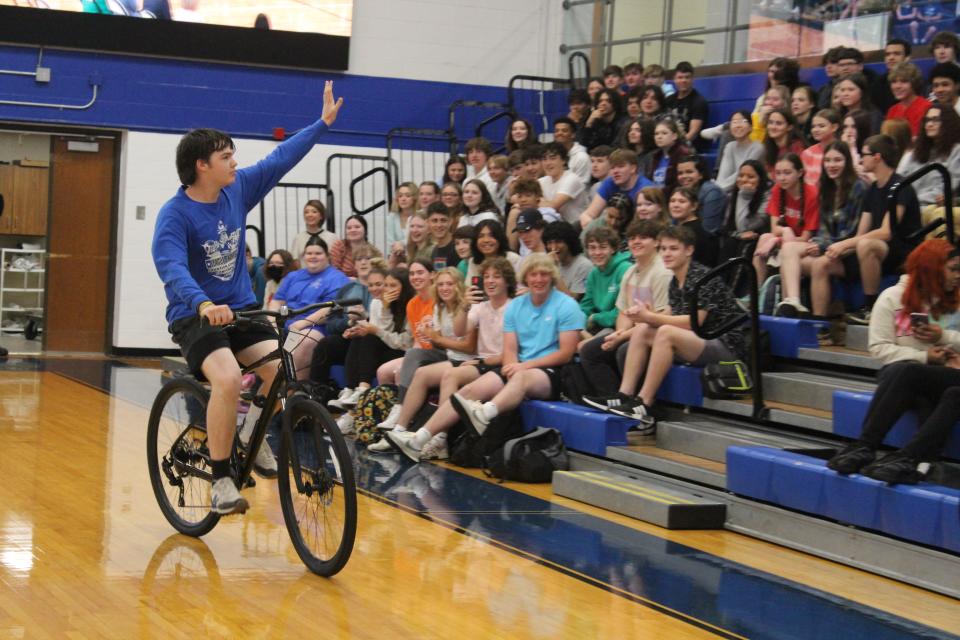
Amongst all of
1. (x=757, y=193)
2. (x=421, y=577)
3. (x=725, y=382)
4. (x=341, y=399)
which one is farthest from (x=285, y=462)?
(x=757, y=193)

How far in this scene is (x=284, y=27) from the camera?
548 inches

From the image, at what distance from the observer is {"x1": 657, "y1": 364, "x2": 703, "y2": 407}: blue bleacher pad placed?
292 inches

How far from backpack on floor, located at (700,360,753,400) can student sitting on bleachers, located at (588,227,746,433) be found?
17 cm

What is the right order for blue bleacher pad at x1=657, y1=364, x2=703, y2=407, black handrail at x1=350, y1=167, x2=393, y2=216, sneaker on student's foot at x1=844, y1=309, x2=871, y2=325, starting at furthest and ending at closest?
black handrail at x1=350, y1=167, x2=393, y2=216 < sneaker on student's foot at x1=844, y1=309, x2=871, y2=325 < blue bleacher pad at x1=657, y1=364, x2=703, y2=407

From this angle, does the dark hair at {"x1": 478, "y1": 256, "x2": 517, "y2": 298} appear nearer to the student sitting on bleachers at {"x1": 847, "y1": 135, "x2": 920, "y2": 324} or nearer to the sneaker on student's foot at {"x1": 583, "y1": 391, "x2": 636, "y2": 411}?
the sneaker on student's foot at {"x1": 583, "y1": 391, "x2": 636, "y2": 411}

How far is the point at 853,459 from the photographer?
5.68 m

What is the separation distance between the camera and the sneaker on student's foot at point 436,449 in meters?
7.88

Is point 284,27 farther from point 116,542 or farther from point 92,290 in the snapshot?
point 116,542

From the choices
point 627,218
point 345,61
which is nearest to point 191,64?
point 345,61

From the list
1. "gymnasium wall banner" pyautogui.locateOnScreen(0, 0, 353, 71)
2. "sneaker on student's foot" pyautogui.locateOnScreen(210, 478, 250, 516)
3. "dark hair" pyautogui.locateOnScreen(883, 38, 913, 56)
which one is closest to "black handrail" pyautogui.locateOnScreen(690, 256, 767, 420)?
"sneaker on student's foot" pyautogui.locateOnScreen(210, 478, 250, 516)

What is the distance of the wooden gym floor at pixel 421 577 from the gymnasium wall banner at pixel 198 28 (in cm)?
724

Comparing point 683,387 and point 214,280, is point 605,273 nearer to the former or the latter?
point 683,387

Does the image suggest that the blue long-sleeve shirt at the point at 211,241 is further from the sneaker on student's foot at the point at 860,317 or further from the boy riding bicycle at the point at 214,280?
the sneaker on student's foot at the point at 860,317

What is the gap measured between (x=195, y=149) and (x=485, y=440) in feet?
10.3
